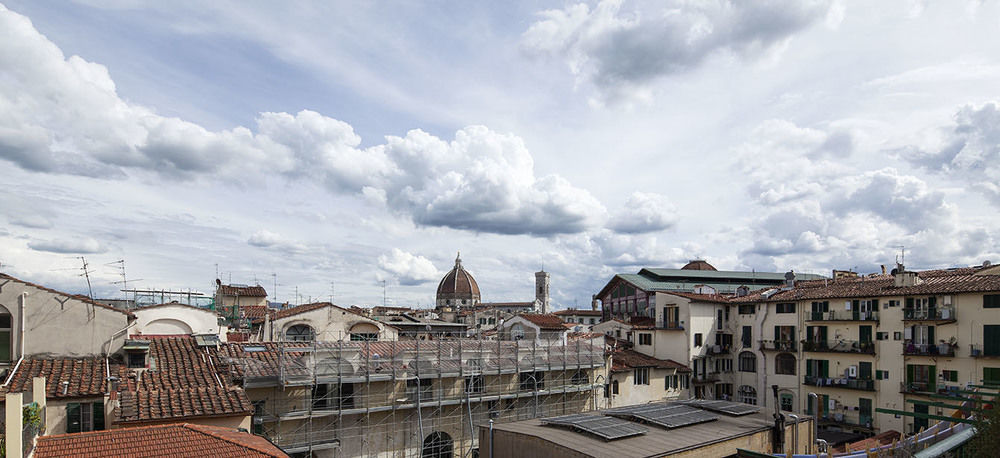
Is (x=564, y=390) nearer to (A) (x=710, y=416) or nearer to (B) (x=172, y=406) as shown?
(A) (x=710, y=416)

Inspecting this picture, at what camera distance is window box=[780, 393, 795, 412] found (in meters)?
42.8

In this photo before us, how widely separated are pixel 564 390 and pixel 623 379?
22.2ft

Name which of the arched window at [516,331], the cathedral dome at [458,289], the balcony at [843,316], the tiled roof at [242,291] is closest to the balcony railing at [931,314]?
the balcony at [843,316]

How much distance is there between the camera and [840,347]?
1580 inches

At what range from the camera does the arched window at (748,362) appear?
151 ft

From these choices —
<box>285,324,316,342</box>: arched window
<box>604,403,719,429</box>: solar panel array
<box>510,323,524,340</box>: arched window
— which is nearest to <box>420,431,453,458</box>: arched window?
<box>604,403,719,429</box>: solar panel array

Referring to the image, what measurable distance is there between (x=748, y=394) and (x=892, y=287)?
1355 cm

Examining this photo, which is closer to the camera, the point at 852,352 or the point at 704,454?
the point at 704,454

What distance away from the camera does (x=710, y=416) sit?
84.1 feet

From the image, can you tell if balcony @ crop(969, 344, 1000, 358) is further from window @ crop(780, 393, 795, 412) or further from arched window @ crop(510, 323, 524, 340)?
arched window @ crop(510, 323, 524, 340)

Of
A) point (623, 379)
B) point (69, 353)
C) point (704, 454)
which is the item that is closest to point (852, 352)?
point (623, 379)

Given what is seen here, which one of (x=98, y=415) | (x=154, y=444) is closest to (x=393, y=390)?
(x=98, y=415)

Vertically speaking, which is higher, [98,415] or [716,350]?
[98,415]

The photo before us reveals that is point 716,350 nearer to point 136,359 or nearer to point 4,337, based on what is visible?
point 136,359
